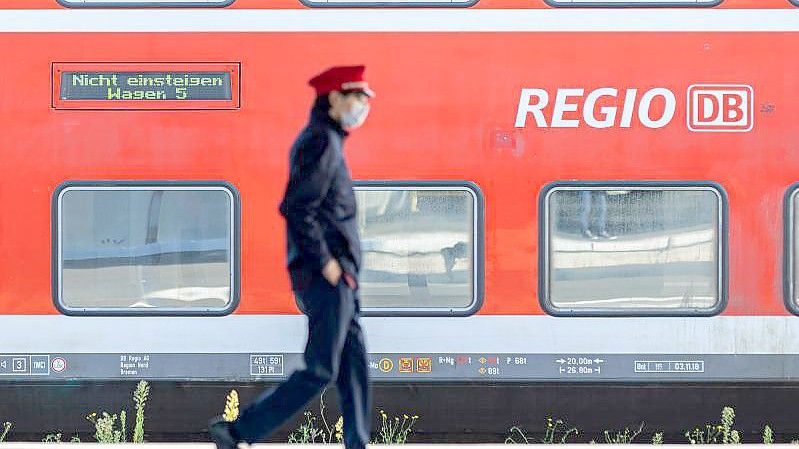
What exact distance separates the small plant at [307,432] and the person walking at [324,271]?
165cm

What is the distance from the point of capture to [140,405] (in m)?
6.23

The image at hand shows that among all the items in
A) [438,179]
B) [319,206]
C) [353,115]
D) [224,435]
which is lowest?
[224,435]

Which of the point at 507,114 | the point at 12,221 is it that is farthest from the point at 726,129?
the point at 12,221

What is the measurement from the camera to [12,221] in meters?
6.10

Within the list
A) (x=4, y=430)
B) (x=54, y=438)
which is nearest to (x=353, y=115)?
(x=54, y=438)

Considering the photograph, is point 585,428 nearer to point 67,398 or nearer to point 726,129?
point 726,129

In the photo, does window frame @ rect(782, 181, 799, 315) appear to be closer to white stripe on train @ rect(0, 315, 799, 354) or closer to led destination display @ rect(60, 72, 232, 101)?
white stripe on train @ rect(0, 315, 799, 354)

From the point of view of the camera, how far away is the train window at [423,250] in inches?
238

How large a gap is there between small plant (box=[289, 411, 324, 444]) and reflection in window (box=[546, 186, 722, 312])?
1.45m

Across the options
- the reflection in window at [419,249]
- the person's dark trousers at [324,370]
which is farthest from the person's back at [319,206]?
the reflection in window at [419,249]

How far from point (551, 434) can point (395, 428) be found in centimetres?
84

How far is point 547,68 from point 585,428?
1.94m

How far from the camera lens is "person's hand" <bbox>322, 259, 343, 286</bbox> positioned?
14.6ft

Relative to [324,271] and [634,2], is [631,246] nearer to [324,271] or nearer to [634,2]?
[634,2]
